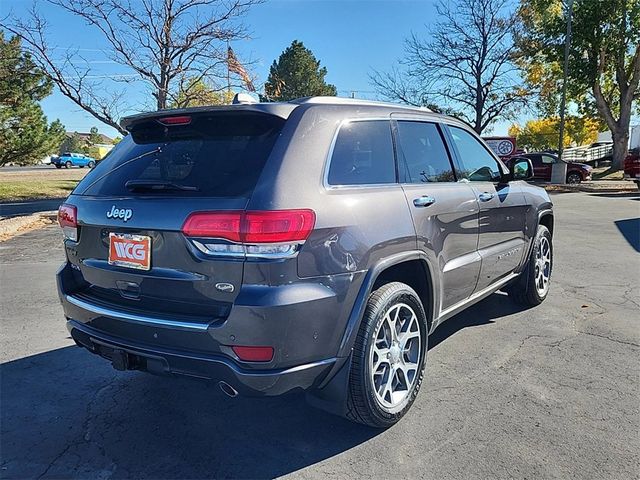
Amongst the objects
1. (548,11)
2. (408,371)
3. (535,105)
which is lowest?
(408,371)

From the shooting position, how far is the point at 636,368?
3.69m

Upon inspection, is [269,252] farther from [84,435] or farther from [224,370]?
[84,435]

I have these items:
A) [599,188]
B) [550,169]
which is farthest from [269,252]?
[550,169]

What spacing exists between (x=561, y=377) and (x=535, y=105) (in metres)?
25.7

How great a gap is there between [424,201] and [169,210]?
160 centimetres

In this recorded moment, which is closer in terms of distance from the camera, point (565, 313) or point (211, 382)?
point (211, 382)

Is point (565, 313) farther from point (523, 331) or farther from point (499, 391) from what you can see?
point (499, 391)

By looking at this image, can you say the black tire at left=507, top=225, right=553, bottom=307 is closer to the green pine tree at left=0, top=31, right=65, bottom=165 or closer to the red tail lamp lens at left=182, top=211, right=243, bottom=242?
the red tail lamp lens at left=182, top=211, right=243, bottom=242

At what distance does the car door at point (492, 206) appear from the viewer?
4.01 meters

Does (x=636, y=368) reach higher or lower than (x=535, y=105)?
lower

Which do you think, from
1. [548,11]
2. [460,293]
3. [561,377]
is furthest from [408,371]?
[548,11]

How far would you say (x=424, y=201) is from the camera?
10.5ft

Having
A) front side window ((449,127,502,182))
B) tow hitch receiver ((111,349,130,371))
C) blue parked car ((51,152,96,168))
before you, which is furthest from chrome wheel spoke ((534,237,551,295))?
blue parked car ((51,152,96,168))

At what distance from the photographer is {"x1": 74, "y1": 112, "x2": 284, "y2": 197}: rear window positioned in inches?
98.4
